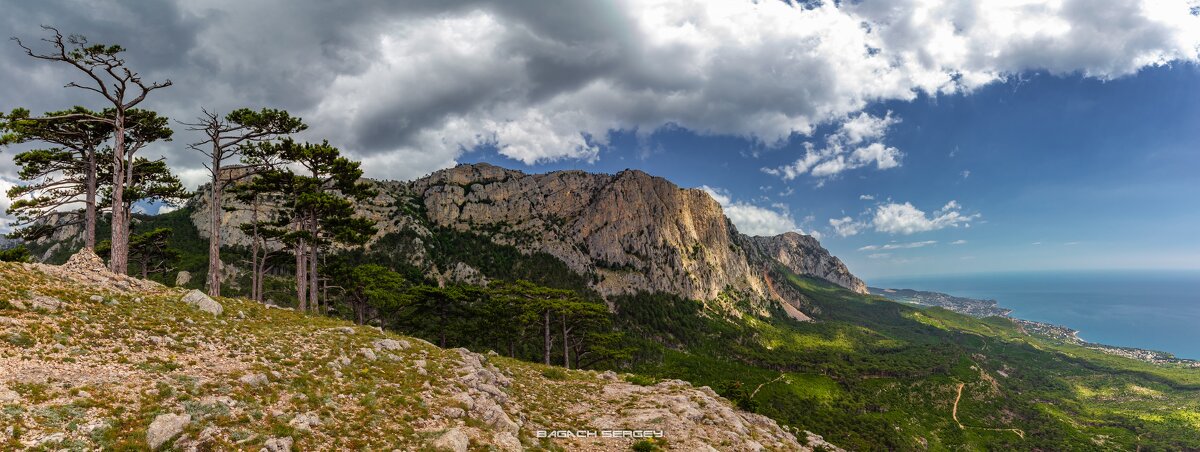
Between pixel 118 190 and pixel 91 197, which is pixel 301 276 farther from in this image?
pixel 91 197

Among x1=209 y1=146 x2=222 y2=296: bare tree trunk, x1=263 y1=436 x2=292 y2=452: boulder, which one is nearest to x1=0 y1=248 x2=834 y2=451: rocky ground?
x1=263 y1=436 x2=292 y2=452: boulder

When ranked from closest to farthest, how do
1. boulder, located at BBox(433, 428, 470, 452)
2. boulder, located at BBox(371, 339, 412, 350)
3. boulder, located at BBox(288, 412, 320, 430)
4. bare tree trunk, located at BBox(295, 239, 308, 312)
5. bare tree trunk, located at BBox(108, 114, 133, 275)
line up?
1. boulder, located at BBox(288, 412, 320, 430)
2. boulder, located at BBox(433, 428, 470, 452)
3. boulder, located at BBox(371, 339, 412, 350)
4. bare tree trunk, located at BBox(108, 114, 133, 275)
5. bare tree trunk, located at BBox(295, 239, 308, 312)

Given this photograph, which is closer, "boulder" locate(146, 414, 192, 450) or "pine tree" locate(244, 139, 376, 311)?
"boulder" locate(146, 414, 192, 450)

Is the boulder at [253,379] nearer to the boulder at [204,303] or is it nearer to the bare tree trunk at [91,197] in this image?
the boulder at [204,303]

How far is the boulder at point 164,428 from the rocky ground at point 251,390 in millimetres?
42

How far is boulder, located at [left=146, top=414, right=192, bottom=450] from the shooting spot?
35.3 feet

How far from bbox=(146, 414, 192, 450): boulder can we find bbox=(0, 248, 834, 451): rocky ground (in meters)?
→ 0.04

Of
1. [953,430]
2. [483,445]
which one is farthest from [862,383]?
[483,445]

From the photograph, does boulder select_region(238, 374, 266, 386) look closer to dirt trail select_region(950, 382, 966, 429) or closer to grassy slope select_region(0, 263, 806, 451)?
grassy slope select_region(0, 263, 806, 451)

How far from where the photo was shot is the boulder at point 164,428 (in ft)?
35.3

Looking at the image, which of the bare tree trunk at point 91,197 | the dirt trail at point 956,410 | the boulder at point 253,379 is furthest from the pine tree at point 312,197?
the dirt trail at point 956,410

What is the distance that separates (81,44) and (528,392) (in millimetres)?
33407

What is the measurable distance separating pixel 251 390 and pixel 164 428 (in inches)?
149

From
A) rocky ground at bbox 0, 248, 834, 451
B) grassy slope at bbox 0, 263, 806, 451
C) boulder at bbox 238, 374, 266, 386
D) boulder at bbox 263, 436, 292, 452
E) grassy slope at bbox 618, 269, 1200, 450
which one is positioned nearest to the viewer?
grassy slope at bbox 0, 263, 806, 451
